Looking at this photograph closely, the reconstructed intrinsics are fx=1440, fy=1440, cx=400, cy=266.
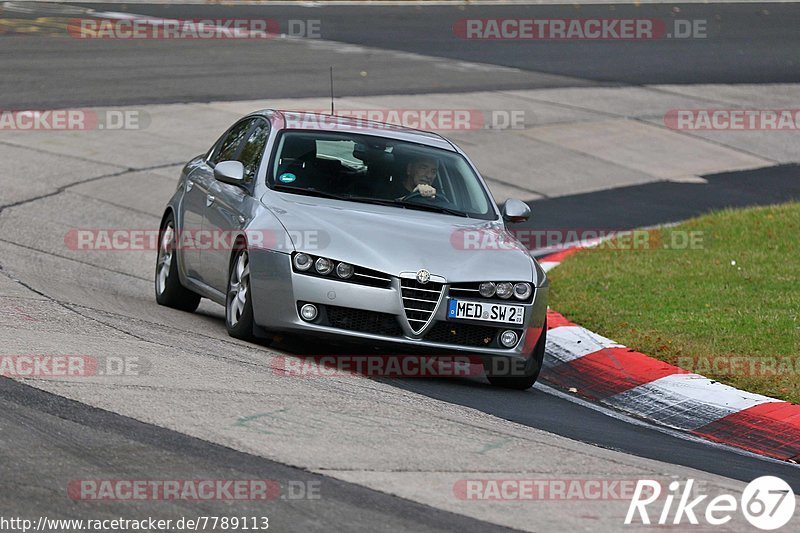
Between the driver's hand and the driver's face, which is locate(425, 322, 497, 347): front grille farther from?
the driver's face

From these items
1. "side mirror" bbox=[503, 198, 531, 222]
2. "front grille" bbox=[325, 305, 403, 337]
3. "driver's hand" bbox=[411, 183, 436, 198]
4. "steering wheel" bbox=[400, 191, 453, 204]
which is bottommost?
"front grille" bbox=[325, 305, 403, 337]

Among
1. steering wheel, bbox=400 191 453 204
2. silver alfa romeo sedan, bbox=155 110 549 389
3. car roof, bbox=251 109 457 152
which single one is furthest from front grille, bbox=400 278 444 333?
car roof, bbox=251 109 457 152

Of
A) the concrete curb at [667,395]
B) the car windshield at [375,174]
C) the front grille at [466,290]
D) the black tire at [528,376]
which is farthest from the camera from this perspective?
the car windshield at [375,174]

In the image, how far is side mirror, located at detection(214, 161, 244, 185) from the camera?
9.62 metres

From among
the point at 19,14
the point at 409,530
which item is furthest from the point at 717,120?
the point at 409,530

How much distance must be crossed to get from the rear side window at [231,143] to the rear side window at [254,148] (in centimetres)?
17

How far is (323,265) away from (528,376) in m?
1.59

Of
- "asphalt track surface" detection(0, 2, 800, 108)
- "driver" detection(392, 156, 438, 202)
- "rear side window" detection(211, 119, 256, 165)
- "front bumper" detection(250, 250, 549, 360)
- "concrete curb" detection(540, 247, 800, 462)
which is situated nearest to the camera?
"concrete curb" detection(540, 247, 800, 462)

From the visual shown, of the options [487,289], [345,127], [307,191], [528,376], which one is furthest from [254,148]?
[528,376]

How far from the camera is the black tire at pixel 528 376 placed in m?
9.17

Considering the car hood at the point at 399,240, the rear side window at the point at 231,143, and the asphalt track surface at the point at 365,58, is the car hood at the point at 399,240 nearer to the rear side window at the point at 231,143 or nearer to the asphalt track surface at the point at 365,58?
the rear side window at the point at 231,143

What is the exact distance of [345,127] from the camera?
10.3 m

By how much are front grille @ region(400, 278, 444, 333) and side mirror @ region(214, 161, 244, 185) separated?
167 cm

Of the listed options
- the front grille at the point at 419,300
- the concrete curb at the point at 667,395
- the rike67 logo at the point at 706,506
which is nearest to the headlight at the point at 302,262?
the front grille at the point at 419,300
